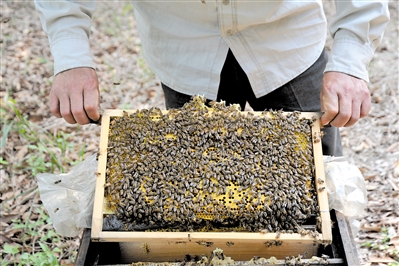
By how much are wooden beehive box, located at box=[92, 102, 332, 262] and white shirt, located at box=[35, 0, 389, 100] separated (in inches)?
21.3

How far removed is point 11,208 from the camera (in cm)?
409

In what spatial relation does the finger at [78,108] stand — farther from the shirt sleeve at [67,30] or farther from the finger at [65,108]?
the shirt sleeve at [67,30]

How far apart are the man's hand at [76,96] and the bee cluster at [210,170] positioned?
0.15 m

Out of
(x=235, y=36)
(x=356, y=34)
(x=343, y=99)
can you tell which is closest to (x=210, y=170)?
(x=343, y=99)

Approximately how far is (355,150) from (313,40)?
6.68 ft

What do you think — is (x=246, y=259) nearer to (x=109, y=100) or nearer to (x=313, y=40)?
(x=313, y=40)

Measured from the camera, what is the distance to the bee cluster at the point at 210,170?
2.18m

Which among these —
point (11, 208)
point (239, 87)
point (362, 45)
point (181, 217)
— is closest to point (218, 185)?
point (181, 217)

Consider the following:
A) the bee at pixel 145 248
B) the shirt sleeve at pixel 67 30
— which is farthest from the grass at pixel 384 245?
the shirt sleeve at pixel 67 30

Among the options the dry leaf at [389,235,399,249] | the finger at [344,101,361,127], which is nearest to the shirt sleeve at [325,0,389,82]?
the finger at [344,101,361,127]

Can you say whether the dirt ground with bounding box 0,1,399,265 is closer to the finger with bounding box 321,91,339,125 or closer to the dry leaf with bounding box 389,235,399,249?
the dry leaf with bounding box 389,235,399,249

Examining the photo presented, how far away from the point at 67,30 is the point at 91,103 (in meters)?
0.60

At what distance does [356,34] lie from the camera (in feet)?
8.64

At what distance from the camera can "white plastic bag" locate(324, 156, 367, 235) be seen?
8.05 ft
